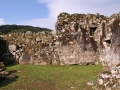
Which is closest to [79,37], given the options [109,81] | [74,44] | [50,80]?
[74,44]

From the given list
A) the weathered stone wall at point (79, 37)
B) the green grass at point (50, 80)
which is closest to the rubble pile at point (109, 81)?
the green grass at point (50, 80)

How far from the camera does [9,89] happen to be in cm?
1738

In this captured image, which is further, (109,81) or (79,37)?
(79,37)

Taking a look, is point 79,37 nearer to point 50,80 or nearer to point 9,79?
point 50,80

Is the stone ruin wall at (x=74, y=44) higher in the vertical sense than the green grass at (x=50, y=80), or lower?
higher

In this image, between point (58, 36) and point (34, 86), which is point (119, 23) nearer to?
point (58, 36)

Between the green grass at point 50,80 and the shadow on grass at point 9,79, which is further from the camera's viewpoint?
the shadow on grass at point 9,79

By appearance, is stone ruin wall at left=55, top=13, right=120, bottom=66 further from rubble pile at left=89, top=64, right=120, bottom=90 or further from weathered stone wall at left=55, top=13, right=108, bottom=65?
rubble pile at left=89, top=64, right=120, bottom=90

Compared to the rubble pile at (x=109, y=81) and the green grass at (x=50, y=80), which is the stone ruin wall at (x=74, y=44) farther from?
the rubble pile at (x=109, y=81)

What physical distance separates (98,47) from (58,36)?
4273mm

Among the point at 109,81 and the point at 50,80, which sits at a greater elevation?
the point at 109,81

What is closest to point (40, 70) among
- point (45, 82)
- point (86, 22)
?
point (45, 82)

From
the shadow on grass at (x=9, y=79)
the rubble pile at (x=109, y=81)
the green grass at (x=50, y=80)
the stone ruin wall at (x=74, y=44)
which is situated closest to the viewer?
the rubble pile at (x=109, y=81)

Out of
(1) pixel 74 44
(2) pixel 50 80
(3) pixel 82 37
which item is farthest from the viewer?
(3) pixel 82 37
